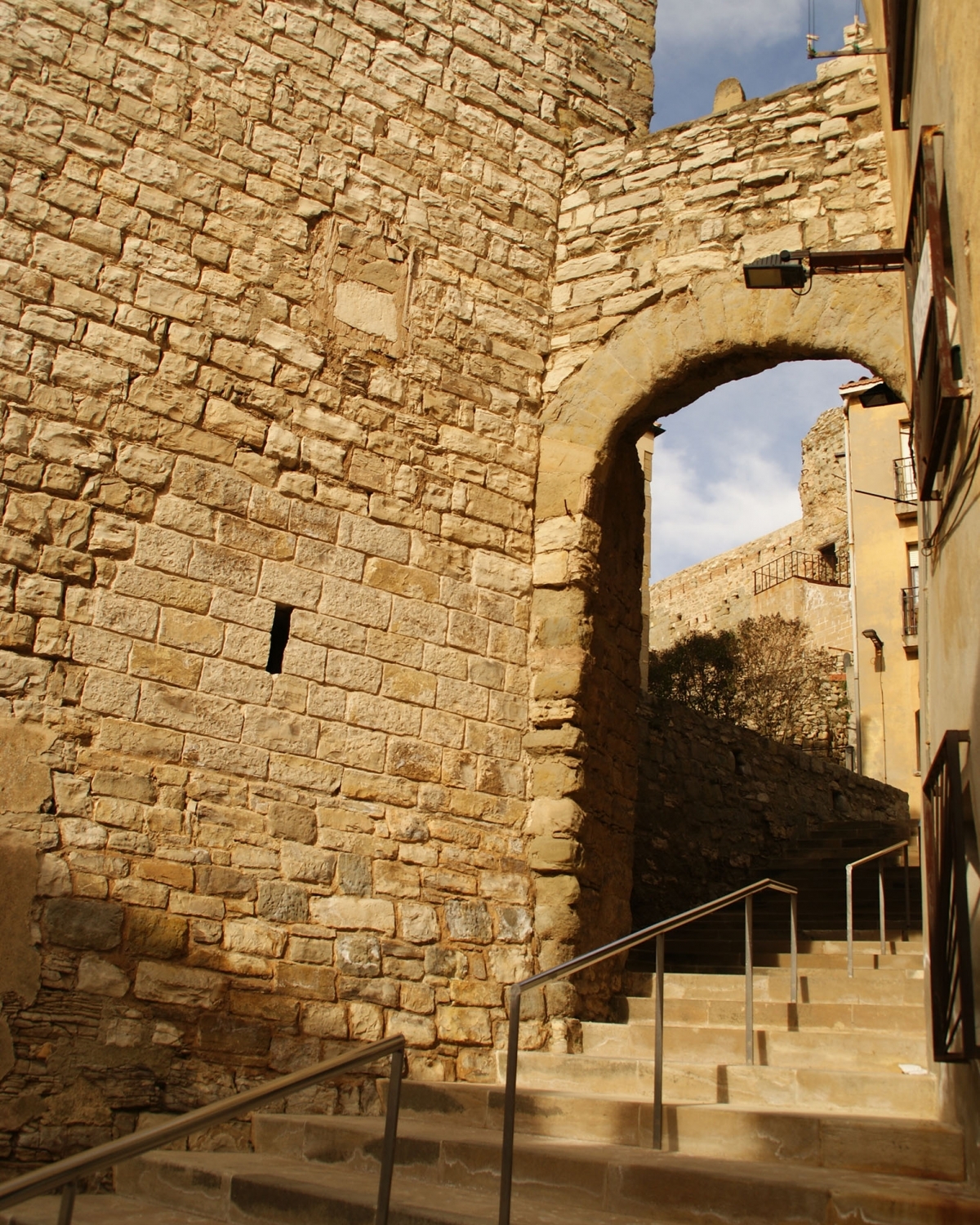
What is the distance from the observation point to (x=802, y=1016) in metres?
4.94

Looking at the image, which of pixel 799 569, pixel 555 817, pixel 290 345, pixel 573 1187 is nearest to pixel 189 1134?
pixel 573 1187

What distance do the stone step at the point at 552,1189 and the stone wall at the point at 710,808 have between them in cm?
430

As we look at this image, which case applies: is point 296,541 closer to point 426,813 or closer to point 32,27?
point 426,813

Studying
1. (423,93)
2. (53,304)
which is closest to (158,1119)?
(53,304)

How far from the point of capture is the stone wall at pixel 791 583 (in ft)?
73.9

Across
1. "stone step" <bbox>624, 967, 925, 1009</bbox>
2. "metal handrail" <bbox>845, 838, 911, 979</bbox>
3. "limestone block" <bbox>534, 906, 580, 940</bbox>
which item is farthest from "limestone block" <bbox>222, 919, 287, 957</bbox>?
"metal handrail" <bbox>845, 838, 911, 979</bbox>

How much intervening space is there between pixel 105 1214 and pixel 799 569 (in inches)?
914

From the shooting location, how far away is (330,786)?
205 inches

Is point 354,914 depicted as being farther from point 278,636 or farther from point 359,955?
point 278,636

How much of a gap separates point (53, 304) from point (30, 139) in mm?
756

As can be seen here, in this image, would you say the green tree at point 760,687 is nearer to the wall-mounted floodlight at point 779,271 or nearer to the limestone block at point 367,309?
the limestone block at point 367,309

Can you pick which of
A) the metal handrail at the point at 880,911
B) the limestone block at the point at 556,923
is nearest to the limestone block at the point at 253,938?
the limestone block at the point at 556,923

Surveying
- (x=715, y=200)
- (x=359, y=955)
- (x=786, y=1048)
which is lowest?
(x=786, y=1048)

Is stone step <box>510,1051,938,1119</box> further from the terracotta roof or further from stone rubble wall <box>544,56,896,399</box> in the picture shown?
the terracotta roof
